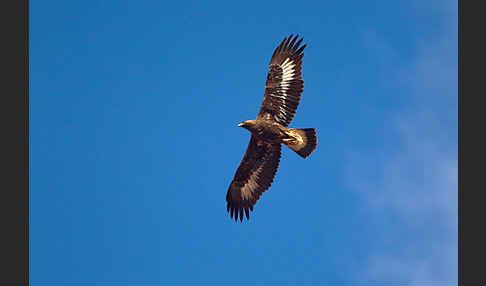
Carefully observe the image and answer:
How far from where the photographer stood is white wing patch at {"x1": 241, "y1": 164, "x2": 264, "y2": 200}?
587 inches

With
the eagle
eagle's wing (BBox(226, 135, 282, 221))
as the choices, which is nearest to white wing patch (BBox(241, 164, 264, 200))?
eagle's wing (BBox(226, 135, 282, 221))

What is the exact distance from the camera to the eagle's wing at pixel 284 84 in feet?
45.0

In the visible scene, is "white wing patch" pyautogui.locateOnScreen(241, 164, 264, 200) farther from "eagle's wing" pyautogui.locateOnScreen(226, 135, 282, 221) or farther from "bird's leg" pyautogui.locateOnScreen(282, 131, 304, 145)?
"bird's leg" pyautogui.locateOnScreen(282, 131, 304, 145)

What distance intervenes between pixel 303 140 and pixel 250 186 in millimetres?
2025

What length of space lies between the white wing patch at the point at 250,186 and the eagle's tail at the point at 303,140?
131 cm

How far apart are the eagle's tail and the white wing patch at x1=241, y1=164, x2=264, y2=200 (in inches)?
51.5

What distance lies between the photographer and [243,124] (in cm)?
1393

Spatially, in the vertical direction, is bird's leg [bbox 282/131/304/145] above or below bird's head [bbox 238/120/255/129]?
below

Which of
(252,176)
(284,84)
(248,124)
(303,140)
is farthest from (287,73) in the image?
(252,176)

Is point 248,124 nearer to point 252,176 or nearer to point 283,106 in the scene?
point 283,106

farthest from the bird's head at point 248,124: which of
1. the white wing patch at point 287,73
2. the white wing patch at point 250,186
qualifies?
the white wing patch at point 250,186

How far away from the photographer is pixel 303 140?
13.8 metres

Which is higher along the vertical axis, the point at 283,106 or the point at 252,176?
the point at 283,106
